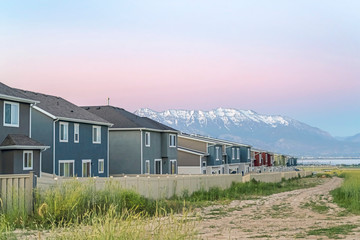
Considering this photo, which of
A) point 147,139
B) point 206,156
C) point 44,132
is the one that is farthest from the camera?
point 206,156

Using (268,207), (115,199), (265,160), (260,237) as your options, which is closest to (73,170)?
(268,207)

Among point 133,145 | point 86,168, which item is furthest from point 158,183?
point 133,145

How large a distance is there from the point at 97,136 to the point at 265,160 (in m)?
A: 68.3

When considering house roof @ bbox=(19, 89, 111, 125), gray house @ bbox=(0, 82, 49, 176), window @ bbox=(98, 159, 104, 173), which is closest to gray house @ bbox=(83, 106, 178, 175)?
window @ bbox=(98, 159, 104, 173)

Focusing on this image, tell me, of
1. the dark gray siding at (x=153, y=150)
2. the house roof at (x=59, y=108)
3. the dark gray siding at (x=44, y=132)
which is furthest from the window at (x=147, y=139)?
the dark gray siding at (x=44, y=132)

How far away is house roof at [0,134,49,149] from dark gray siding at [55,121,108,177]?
5945 millimetres

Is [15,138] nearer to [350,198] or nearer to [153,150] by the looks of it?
[350,198]

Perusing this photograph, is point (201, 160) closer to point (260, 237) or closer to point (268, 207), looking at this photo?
point (268, 207)

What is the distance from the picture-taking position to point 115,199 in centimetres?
1997

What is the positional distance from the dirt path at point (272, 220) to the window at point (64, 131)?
668 inches

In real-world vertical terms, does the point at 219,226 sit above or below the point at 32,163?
below

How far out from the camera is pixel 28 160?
3438cm

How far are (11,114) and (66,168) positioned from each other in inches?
349

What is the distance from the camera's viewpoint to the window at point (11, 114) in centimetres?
3316
